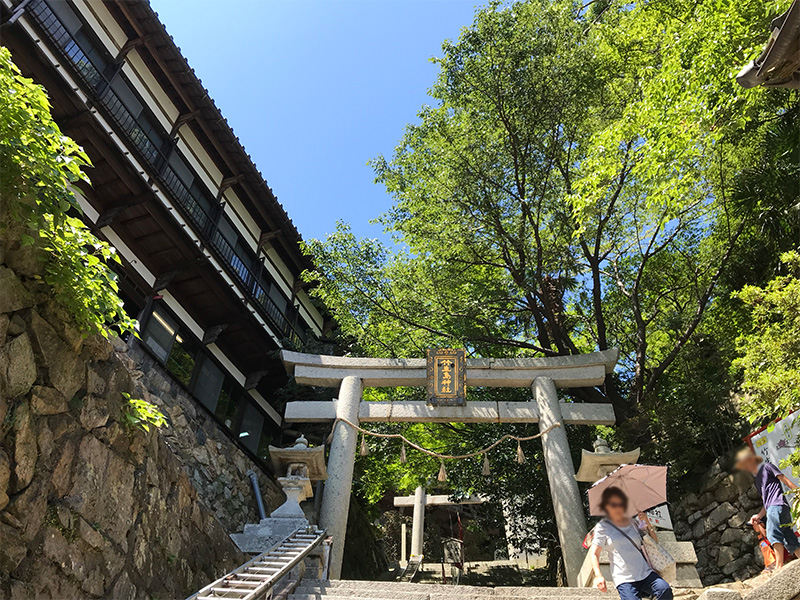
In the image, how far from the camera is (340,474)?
10.2 metres

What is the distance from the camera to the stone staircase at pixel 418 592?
603 centimetres

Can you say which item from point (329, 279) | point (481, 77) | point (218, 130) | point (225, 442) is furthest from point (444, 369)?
point (218, 130)

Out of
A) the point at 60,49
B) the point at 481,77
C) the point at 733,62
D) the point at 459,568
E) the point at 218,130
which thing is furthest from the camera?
the point at 459,568

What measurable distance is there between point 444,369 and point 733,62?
7414 millimetres

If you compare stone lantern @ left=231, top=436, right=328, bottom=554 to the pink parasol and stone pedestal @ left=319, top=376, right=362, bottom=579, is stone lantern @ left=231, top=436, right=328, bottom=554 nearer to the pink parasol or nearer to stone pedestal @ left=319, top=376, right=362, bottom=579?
stone pedestal @ left=319, top=376, right=362, bottom=579

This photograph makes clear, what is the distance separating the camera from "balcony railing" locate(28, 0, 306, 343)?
10727mm

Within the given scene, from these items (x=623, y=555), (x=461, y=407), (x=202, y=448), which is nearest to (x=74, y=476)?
(x=623, y=555)

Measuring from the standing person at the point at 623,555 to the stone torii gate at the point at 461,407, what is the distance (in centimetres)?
517

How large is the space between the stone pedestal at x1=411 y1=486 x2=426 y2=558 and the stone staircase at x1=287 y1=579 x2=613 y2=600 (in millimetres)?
14475

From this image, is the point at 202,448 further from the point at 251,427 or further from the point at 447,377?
the point at 447,377

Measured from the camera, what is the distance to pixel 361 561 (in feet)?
52.3

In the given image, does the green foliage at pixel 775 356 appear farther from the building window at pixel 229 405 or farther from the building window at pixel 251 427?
the building window at pixel 251 427

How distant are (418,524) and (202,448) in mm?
11367

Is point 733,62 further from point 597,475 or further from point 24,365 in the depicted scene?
point 24,365
